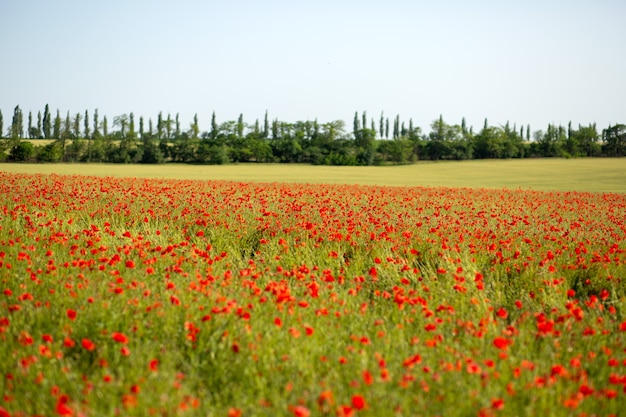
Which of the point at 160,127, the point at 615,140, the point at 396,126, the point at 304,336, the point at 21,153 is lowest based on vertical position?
the point at 304,336

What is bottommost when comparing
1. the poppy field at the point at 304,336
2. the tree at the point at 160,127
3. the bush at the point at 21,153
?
the poppy field at the point at 304,336

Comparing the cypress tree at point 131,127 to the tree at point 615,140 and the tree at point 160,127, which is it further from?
the tree at point 615,140

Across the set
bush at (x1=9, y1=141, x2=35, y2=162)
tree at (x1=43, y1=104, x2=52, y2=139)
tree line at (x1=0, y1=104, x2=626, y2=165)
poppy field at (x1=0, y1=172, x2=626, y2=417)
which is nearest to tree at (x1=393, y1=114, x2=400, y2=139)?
tree line at (x1=0, y1=104, x2=626, y2=165)

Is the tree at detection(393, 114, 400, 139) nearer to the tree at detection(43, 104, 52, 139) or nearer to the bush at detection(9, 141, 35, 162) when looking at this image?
the tree at detection(43, 104, 52, 139)

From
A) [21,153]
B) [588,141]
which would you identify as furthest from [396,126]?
[21,153]

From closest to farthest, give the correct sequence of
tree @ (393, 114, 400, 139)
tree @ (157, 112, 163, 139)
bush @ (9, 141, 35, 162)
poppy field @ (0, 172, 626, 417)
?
poppy field @ (0, 172, 626, 417)
bush @ (9, 141, 35, 162)
tree @ (157, 112, 163, 139)
tree @ (393, 114, 400, 139)

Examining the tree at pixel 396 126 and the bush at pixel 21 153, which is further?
the tree at pixel 396 126

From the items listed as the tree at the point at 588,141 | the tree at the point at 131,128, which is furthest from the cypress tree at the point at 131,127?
the tree at the point at 588,141

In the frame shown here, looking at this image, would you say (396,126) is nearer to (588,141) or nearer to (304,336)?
(588,141)

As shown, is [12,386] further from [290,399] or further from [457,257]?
[457,257]

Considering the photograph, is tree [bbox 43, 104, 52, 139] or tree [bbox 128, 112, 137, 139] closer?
tree [bbox 128, 112, 137, 139]

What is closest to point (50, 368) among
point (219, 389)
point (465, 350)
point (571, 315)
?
point (219, 389)

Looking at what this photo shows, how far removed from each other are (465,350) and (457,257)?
2924mm

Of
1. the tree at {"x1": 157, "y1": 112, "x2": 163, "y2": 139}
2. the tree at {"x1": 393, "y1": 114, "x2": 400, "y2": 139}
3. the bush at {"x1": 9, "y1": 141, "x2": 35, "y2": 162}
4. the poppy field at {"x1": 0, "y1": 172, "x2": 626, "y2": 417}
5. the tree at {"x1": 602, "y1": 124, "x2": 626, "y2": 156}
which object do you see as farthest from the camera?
the tree at {"x1": 393, "y1": 114, "x2": 400, "y2": 139}
